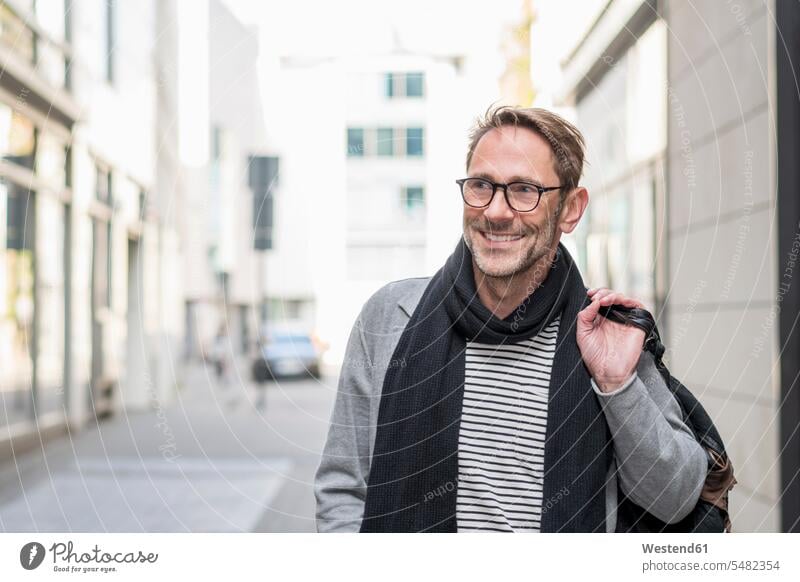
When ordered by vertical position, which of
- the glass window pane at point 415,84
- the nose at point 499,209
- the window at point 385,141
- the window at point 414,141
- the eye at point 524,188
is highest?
the glass window pane at point 415,84

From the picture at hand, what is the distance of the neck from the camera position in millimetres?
1862

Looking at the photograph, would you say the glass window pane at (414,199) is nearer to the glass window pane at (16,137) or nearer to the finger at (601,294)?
the finger at (601,294)

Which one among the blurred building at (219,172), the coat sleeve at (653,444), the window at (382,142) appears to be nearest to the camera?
the coat sleeve at (653,444)

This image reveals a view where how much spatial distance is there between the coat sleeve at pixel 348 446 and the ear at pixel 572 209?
491 mm

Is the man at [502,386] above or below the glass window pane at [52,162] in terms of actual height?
below

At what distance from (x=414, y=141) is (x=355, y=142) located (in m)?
0.40

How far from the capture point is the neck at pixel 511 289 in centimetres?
186

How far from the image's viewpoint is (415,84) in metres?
2.91

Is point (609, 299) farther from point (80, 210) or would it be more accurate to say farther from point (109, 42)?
point (109, 42)

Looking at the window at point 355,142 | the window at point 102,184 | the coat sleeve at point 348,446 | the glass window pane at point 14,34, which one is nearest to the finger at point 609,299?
the coat sleeve at point 348,446
